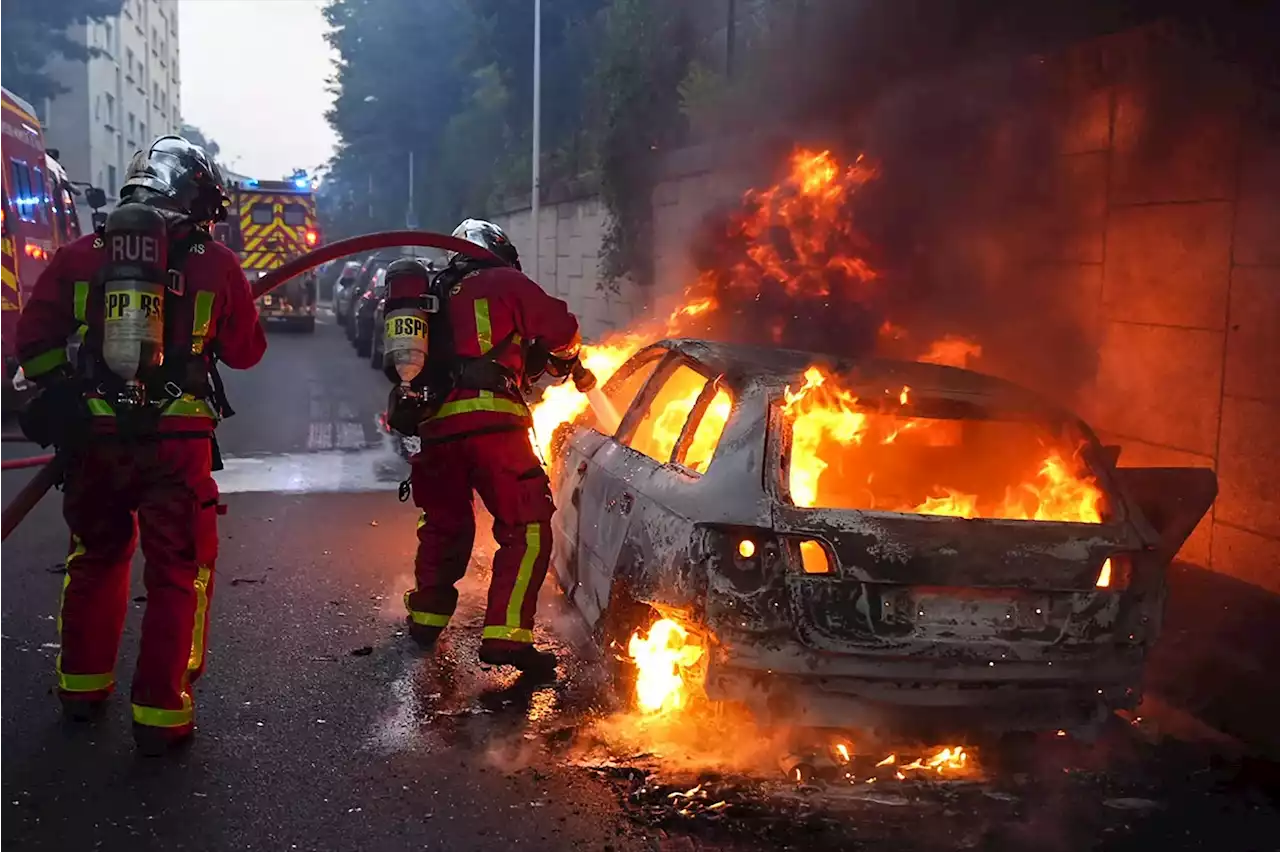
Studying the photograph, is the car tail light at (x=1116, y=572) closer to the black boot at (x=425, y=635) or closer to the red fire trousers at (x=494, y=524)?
the red fire trousers at (x=494, y=524)

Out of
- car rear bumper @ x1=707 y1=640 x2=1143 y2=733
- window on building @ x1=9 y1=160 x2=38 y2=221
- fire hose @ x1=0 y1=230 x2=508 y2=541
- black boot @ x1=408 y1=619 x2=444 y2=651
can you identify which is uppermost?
window on building @ x1=9 y1=160 x2=38 y2=221

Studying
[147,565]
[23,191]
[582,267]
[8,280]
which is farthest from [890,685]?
[582,267]

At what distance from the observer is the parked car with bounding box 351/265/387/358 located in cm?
2058

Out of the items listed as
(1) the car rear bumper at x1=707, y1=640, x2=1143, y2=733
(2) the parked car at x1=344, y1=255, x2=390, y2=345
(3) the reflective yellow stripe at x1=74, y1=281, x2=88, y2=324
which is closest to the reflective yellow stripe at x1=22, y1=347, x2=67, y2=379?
(3) the reflective yellow stripe at x1=74, y1=281, x2=88, y2=324

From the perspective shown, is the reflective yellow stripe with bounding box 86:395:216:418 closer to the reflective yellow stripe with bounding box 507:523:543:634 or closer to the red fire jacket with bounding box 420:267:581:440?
the red fire jacket with bounding box 420:267:581:440

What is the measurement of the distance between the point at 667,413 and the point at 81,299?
2.25 m

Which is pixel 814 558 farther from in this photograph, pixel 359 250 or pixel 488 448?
pixel 359 250

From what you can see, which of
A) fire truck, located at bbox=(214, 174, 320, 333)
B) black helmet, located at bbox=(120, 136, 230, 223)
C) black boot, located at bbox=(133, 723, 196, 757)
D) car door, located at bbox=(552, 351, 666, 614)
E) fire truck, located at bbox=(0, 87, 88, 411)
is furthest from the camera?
fire truck, located at bbox=(214, 174, 320, 333)

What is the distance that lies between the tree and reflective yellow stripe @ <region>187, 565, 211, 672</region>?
3031 centimetres

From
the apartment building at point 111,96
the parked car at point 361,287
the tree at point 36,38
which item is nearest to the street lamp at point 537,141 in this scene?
the parked car at point 361,287

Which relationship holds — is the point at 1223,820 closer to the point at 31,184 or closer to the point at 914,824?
the point at 914,824

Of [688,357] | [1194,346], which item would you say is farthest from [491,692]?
[1194,346]

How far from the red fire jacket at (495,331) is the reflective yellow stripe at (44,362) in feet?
4.75

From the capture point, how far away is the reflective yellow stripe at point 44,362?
4293 mm
